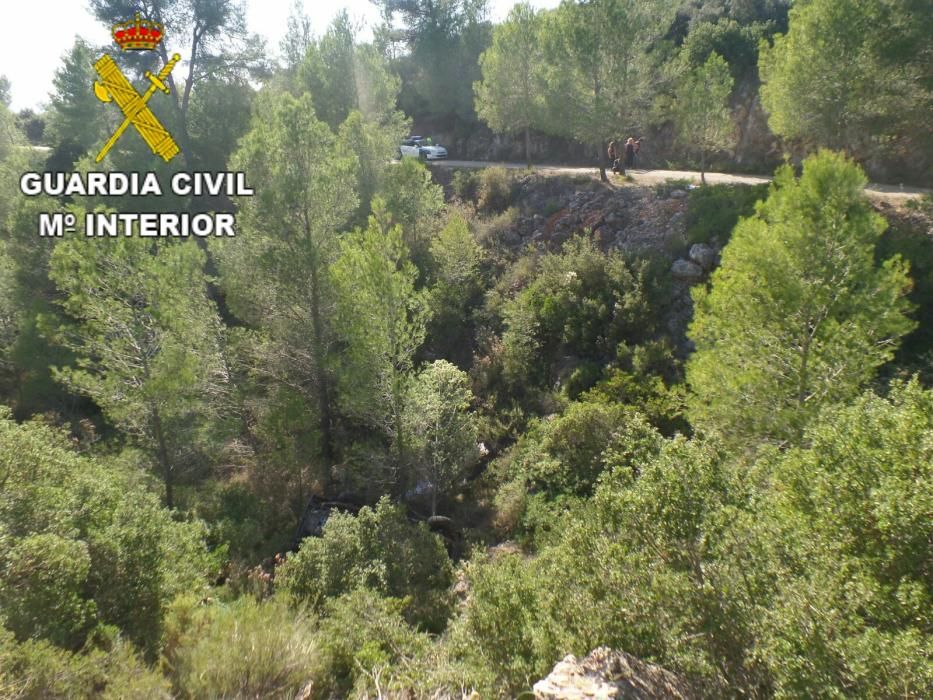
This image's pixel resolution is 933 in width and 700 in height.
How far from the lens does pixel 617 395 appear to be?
50.6ft

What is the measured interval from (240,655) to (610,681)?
480 cm

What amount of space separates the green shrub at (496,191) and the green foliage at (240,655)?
2253 cm

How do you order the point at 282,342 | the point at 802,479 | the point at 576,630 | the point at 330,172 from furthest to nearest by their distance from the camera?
the point at 282,342, the point at 330,172, the point at 576,630, the point at 802,479

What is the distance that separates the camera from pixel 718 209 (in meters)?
18.7

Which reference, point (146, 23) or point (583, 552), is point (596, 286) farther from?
point (146, 23)

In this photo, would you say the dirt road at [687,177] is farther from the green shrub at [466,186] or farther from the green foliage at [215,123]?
the green foliage at [215,123]

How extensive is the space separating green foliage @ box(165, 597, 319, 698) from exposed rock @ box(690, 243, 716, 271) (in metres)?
15.9

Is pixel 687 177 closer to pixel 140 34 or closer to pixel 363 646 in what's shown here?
pixel 363 646

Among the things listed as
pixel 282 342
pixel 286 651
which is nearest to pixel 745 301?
pixel 286 651

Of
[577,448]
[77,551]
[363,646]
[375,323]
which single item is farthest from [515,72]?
[77,551]

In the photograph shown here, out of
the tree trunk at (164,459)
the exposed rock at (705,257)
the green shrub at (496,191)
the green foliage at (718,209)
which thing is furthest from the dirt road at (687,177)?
the tree trunk at (164,459)

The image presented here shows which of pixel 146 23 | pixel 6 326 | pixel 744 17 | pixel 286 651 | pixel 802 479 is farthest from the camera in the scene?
pixel 744 17

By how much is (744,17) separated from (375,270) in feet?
99.0

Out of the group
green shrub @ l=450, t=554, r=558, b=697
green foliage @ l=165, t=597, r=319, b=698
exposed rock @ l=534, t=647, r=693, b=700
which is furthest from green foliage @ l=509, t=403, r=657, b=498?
exposed rock @ l=534, t=647, r=693, b=700
